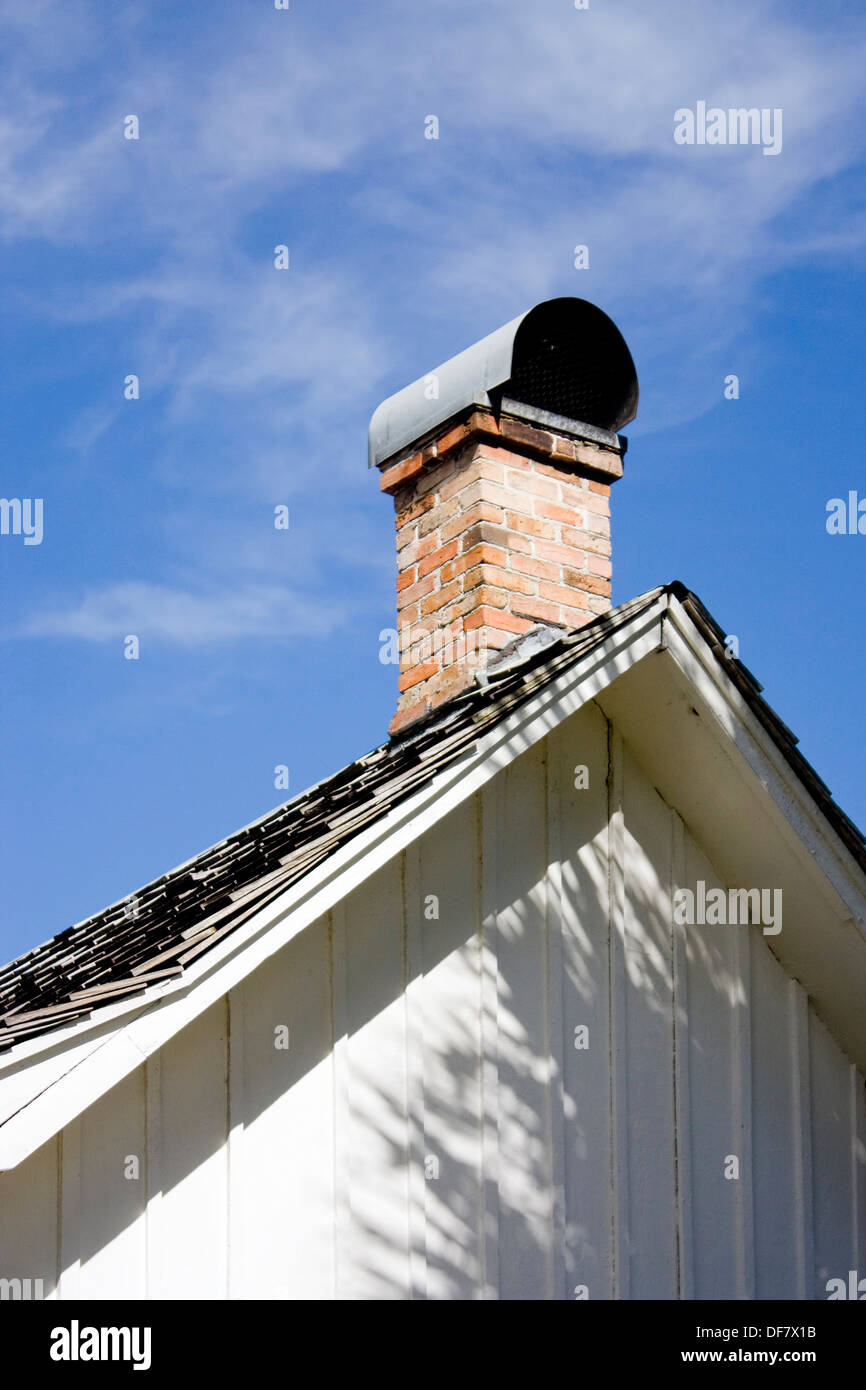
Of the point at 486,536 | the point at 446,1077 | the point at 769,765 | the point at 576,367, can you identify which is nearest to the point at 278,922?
the point at 446,1077

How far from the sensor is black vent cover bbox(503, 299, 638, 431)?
8141 millimetres

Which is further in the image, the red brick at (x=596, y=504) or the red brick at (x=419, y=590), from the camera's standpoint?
the red brick at (x=596, y=504)

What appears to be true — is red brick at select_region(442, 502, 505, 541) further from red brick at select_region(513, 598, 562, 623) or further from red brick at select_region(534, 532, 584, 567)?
red brick at select_region(513, 598, 562, 623)

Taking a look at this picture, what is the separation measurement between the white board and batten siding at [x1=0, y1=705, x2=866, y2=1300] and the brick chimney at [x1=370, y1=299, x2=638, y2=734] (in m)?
1.32

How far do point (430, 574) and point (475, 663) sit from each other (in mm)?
708

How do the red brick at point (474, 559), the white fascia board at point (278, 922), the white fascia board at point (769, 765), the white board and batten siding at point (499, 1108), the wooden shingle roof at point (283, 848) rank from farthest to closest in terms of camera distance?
1. the red brick at point (474, 559)
2. the white fascia board at point (769, 765)
3. the white board and batten siding at point (499, 1108)
4. the wooden shingle roof at point (283, 848)
5. the white fascia board at point (278, 922)

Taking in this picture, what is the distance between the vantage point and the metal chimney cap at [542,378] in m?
7.98

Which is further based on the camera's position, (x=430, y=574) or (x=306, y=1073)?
(x=430, y=574)

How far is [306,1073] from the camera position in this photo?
5.46 m

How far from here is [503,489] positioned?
7.92 m

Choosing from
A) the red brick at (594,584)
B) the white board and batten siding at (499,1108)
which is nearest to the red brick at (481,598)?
the red brick at (594,584)

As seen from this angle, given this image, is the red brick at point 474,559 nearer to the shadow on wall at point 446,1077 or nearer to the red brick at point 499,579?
the red brick at point 499,579
